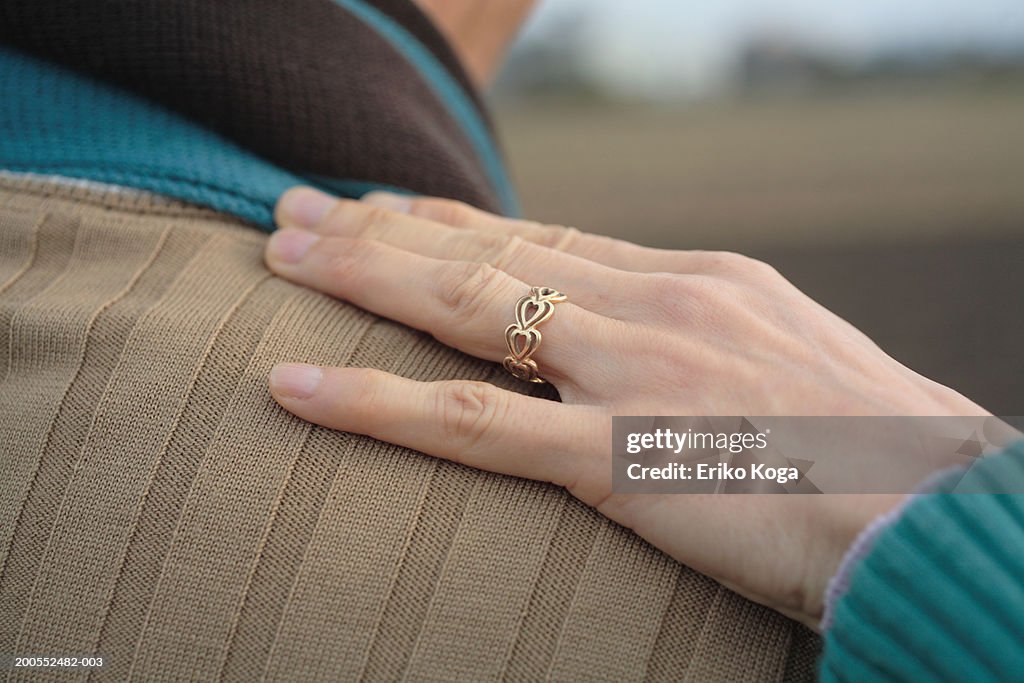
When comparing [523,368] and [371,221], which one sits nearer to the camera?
[523,368]

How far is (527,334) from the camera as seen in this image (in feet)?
2.34

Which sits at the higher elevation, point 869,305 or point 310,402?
point 310,402

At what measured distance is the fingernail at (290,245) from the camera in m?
0.80

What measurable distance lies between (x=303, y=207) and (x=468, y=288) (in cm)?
22

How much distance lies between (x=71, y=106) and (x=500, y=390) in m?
0.49

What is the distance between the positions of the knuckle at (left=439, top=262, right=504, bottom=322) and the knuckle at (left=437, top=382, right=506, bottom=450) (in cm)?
7

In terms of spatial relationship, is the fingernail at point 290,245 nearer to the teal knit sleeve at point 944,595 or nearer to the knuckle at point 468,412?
the knuckle at point 468,412

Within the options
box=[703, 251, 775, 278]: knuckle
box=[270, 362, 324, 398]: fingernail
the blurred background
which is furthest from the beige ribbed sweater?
the blurred background

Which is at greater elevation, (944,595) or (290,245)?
(944,595)

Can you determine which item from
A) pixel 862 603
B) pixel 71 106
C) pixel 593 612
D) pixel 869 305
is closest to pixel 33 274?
pixel 71 106

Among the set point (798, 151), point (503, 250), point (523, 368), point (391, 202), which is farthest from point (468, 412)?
point (798, 151)

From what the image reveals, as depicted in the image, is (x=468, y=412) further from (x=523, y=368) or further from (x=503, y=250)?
(x=503, y=250)

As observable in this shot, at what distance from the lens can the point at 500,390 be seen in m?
0.70

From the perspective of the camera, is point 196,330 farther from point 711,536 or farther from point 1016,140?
point 1016,140
